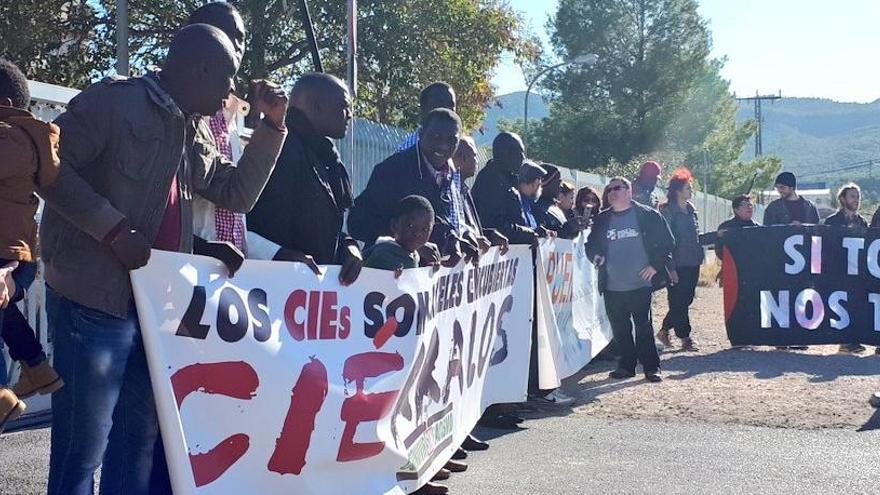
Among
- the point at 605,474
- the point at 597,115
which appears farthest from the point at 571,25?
the point at 605,474

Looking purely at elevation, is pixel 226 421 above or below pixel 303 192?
Answer: below

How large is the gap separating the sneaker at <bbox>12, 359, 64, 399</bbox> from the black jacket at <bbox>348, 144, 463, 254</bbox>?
241cm

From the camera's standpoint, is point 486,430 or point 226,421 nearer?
point 226,421

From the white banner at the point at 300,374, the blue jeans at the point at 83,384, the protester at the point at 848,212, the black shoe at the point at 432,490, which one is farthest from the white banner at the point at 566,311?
the blue jeans at the point at 83,384

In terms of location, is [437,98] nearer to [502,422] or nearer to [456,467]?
[502,422]

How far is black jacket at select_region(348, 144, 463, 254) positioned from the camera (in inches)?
229

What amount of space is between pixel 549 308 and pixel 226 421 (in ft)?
14.8

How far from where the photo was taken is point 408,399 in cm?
476

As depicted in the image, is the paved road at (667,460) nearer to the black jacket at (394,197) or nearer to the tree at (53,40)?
the black jacket at (394,197)

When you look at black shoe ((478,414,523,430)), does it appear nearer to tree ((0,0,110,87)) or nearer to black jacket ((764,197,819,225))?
black jacket ((764,197,819,225))

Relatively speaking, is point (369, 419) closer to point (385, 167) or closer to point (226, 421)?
point (226, 421)

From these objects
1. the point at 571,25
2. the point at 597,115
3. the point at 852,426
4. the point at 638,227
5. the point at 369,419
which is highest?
the point at 571,25

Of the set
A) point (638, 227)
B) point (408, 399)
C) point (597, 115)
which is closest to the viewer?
point (408, 399)

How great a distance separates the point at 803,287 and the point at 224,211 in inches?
344
